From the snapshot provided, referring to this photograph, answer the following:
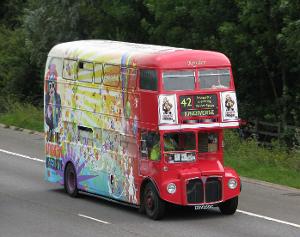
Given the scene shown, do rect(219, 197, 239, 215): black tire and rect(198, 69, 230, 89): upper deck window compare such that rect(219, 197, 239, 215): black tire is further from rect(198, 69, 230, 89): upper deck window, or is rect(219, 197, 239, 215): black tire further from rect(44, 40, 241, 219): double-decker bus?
rect(198, 69, 230, 89): upper deck window

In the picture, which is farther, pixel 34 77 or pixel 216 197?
pixel 34 77

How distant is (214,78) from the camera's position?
2156cm

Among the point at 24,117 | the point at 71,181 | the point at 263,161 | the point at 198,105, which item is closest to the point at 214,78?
the point at 198,105

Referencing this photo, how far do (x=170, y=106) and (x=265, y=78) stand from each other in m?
19.7

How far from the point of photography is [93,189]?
23969mm

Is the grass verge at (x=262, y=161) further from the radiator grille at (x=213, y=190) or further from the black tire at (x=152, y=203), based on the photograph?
the black tire at (x=152, y=203)

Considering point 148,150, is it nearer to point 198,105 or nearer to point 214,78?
point 198,105

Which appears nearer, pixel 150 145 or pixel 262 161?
pixel 150 145

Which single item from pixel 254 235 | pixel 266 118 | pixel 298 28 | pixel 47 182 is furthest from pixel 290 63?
pixel 254 235

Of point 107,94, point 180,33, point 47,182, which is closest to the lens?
point 107,94

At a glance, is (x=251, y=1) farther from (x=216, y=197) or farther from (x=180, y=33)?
(x=216, y=197)

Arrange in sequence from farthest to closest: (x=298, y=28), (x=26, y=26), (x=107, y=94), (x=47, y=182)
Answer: (x=26, y=26), (x=298, y=28), (x=47, y=182), (x=107, y=94)

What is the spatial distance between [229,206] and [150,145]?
83.6 inches

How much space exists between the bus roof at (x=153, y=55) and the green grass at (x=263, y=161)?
567 centimetres
